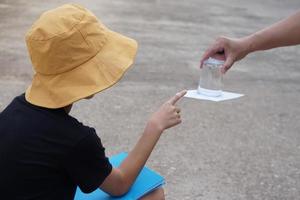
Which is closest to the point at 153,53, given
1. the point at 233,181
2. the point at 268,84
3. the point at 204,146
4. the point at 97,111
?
the point at 268,84

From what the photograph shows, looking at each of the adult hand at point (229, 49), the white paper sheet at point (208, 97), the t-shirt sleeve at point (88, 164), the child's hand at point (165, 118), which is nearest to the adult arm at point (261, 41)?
the adult hand at point (229, 49)

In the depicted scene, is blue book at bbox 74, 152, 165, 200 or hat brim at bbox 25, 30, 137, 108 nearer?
hat brim at bbox 25, 30, 137, 108

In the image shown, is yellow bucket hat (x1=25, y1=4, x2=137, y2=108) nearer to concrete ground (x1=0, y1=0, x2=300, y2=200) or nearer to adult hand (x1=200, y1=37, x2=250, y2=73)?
adult hand (x1=200, y1=37, x2=250, y2=73)

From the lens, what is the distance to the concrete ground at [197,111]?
11.0 feet

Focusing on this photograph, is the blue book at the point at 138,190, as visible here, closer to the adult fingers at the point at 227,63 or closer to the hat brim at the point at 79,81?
the hat brim at the point at 79,81

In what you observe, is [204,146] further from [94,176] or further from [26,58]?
[26,58]

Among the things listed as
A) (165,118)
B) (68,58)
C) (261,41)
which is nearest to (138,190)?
(165,118)

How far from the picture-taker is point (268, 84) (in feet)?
17.2

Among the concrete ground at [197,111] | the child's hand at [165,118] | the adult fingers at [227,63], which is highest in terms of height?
the adult fingers at [227,63]

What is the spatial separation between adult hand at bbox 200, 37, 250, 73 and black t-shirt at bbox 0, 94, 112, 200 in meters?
0.89

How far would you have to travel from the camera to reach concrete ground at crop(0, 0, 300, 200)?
3367mm

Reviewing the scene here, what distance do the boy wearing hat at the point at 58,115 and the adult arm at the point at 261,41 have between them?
2.33ft

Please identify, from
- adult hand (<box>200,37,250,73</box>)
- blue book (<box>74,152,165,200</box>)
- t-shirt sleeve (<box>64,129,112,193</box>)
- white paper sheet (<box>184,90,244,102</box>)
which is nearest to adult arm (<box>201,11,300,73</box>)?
adult hand (<box>200,37,250,73</box>)

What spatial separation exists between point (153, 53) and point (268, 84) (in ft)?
4.36
